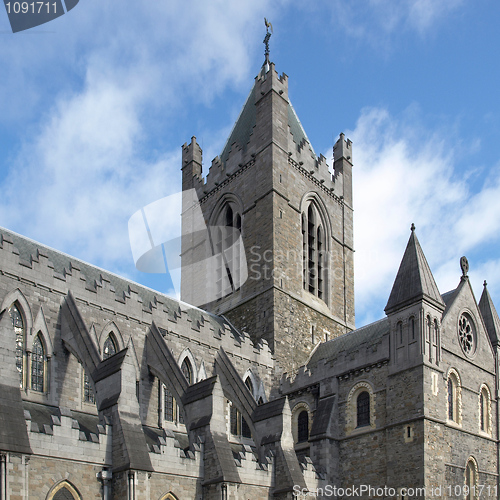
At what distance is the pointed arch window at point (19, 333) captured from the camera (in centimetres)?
2294

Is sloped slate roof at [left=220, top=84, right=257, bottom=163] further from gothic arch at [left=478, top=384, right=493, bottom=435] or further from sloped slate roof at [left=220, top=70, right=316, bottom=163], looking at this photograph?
gothic arch at [left=478, top=384, right=493, bottom=435]

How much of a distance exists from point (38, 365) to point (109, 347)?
3.22m

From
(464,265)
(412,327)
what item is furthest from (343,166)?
(412,327)

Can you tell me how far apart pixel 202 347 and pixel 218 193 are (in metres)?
13.3

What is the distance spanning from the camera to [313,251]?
38.3 metres

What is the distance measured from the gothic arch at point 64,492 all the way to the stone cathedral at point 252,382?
0.04 meters

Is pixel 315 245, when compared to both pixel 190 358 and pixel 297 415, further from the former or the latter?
pixel 190 358

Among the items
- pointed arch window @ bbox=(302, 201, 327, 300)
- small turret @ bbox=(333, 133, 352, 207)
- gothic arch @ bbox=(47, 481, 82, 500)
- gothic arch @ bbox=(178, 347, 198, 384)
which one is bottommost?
gothic arch @ bbox=(47, 481, 82, 500)

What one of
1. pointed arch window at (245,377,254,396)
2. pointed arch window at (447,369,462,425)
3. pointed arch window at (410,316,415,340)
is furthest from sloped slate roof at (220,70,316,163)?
pointed arch window at (447,369,462,425)

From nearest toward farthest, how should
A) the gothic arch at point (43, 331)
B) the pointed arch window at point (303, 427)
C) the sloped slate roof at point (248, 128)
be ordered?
1. the gothic arch at point (43, 331)
2. the pointed arch window at point (303, 427)
3. the sloped slate roof at point (248, 128)

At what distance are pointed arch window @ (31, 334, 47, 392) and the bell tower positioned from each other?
39.3ft

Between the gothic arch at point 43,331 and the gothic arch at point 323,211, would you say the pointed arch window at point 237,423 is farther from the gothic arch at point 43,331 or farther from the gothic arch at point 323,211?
the gothic arch at point 323,211

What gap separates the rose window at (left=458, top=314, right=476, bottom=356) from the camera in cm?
2914

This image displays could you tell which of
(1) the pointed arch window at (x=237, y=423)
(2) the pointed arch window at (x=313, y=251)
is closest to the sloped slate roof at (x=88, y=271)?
(1) the pointed arch window at (x=237, y=423)
